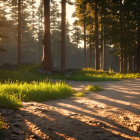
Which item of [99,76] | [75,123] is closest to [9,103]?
[75,123]

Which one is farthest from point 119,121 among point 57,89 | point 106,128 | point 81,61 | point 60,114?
point 81,61

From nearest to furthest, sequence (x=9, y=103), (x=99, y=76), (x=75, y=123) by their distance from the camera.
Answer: (x=75, y=123)
(x=9, y=103)
(x=99, y=76)

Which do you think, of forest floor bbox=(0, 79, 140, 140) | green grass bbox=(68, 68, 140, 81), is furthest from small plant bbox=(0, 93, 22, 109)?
green grass bbox=(68, 68, 140, 81)

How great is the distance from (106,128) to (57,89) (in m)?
3.93

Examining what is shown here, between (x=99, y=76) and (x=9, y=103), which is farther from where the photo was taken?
(x=99, y=76)

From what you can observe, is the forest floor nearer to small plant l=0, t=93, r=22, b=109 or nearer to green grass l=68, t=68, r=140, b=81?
small plant l=0, t=93, r=22, b=109

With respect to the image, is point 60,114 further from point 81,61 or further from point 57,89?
point 81,61

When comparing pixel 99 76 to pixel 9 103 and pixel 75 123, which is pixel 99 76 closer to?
pixel 9 103

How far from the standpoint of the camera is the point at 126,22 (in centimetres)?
1823

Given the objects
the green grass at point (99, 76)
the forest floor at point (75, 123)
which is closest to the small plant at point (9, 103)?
the forest floor at point (75, 123)

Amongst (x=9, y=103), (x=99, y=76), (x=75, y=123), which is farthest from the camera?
(x=99, y=76)

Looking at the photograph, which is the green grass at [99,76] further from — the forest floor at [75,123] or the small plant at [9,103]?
the small plant at [9,103]

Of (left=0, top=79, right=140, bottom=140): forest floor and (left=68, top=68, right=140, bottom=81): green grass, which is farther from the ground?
(left=68, top=68, right=140, bottom=81): green grass

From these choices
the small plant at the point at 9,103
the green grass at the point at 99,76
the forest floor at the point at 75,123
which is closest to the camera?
the forest floor at the point at 75,123
